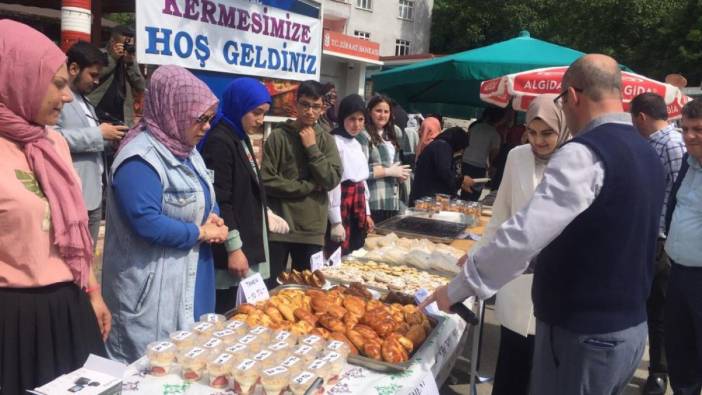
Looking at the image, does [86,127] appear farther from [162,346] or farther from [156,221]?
[162,346]

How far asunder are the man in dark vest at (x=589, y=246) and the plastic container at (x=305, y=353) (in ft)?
1.63

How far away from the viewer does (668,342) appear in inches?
125

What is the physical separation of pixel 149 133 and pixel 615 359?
73.6 inches

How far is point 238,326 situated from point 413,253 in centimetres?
165

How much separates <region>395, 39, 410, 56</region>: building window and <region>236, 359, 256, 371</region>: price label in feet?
110

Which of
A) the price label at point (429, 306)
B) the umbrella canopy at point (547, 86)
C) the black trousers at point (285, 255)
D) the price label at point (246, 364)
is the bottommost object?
the black trousers at point (285, 255)

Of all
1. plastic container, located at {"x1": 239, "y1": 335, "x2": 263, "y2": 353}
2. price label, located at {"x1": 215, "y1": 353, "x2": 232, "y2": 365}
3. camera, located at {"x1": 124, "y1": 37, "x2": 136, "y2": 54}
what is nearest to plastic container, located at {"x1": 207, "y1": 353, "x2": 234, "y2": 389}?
price label, located at {"x1": 215, "y1": 353, "x2": 232, "y2": 365}

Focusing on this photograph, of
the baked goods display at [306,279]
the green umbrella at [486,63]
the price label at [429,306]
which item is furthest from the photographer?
the green umbrella at [486,63]

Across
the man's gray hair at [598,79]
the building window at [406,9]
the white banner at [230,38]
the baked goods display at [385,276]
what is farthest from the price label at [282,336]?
the building window at [406,9]

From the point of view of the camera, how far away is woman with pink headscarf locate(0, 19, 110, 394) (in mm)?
1560

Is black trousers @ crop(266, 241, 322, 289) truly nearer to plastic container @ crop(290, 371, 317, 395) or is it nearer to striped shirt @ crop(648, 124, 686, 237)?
plastic container @ crop(290, 371, 317, 395)

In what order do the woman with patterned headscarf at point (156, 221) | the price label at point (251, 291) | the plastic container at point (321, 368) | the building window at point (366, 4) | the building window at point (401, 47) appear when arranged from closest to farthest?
the plastic container at point (321, 368) < the woman with patterned headscarf at point (156, 221) < the price label at point (251, 291) < the building window at point (366, 4) < the building window at point (401, 47)

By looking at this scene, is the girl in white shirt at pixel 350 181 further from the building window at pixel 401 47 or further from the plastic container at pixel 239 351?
the building window at pixel 401 47

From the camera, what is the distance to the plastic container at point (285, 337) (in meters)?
1.75
